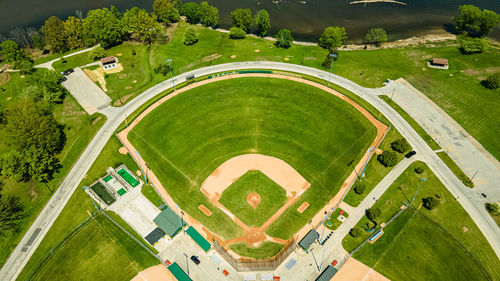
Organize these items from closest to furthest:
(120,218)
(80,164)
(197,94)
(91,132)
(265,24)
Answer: (120,218) < (80,164) < (91,132) < (197,94) < (265,24)

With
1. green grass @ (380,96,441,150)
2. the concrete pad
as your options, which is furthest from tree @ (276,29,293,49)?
the concrete pad

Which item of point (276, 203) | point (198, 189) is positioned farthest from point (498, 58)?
point (198, 189)

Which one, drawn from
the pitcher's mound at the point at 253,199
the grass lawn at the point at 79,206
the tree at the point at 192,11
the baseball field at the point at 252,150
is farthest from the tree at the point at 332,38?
the grass lawn at the point at 79,206

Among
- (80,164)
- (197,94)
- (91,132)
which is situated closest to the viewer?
(80,164)

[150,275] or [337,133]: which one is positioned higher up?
[337,133]

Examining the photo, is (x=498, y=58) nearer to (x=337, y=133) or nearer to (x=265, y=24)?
(x=337, y=133)

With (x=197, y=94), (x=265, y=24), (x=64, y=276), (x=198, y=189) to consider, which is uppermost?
(x=265, y=24)

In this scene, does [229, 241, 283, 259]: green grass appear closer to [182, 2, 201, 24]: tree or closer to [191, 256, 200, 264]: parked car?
[191, 256, 200, 264]: parked car
